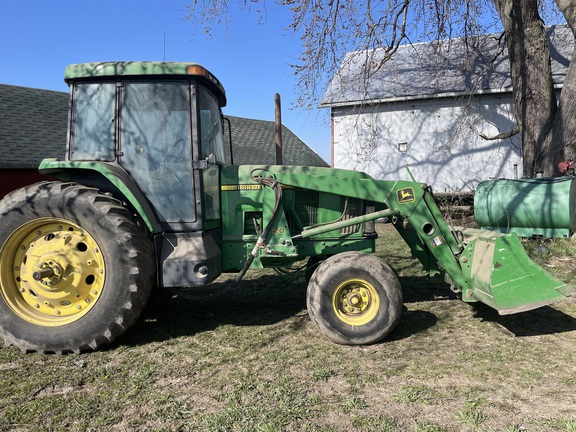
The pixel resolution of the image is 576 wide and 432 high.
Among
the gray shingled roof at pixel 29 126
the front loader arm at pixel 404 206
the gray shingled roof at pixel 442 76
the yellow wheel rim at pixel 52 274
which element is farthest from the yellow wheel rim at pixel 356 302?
the gray shingled roof at pixel 29 126

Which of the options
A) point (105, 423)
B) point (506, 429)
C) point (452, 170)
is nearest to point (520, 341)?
point (506, 429)

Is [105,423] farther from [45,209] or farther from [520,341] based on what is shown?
[520,341]

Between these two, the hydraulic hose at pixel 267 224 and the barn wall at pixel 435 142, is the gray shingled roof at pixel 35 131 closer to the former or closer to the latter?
the barn wall at pixel 435 142

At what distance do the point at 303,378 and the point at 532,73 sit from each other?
25.7 feet

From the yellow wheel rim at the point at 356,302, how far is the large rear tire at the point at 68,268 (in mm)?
1670

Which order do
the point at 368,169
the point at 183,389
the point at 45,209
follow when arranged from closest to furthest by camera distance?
1. the point at 183,389
2. the point at 45,209
3. the point at 368,169

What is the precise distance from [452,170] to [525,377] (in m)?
11.5

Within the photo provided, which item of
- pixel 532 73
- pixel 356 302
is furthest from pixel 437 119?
pixel 356 302

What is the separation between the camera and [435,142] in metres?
13.8

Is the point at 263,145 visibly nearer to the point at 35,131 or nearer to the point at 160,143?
the point at 35,131

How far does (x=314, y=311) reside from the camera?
3.82 m

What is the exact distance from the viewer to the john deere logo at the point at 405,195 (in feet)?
13.8

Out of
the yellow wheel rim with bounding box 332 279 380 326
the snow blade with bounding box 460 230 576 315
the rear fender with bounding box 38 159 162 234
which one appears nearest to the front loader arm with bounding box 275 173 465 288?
the snow blade with bounding box 460 230 576 315

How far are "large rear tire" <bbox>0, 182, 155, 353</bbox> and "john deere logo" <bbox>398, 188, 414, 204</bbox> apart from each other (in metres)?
2.38
